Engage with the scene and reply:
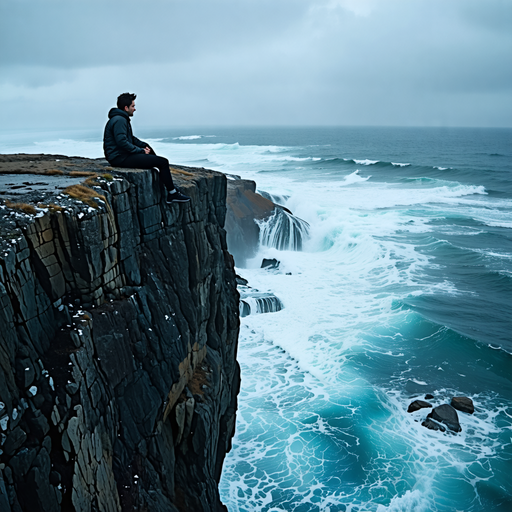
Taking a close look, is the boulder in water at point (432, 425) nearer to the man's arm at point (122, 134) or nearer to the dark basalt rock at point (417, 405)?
the dark basalt rock at point (417, 405)

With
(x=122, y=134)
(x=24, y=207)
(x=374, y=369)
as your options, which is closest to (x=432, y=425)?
(x=374, y=369)

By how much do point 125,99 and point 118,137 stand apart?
812mm

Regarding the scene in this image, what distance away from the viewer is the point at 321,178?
239 ft

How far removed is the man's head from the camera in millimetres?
9672

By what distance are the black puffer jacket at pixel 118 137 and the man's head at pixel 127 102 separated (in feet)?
0.28

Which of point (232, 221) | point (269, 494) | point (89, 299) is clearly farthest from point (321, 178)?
point (89, 299)

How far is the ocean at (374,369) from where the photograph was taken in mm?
14719

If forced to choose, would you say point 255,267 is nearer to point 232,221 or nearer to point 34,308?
point 232,221

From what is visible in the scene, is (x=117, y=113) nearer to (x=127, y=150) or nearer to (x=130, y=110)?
(x=130, y=110)

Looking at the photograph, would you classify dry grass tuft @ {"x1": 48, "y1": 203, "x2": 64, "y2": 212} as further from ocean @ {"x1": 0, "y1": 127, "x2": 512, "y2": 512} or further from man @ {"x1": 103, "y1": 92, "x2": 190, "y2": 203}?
ocean @ {"x1": 0, "y1": 127, "x2": 512, "y2": 512}

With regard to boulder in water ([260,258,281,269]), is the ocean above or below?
below

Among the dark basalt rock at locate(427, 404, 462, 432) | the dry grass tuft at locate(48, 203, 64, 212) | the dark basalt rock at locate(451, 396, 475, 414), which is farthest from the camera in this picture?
the dark basalt rock at locate(451, 396, 475, 414)

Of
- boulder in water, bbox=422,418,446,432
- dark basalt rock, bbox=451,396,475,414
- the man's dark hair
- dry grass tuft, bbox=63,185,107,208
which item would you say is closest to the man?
the man's dark hair

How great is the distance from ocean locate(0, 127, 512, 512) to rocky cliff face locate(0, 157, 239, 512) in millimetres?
5045
